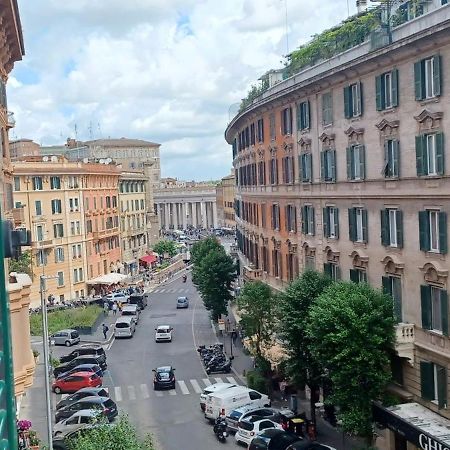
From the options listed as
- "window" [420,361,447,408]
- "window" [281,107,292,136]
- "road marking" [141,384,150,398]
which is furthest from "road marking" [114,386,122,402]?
"window" [420,361,447,408]

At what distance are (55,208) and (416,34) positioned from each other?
62033mm

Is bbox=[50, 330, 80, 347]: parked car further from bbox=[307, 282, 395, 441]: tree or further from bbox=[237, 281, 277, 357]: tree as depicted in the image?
bbox=[307, 282, 395, 441]: tree

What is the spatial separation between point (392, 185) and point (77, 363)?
27644mm

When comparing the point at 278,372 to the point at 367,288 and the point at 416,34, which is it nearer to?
the point at 367,288

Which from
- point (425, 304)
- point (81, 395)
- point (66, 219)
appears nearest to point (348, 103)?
point (425, 304)

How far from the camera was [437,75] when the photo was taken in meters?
27.3

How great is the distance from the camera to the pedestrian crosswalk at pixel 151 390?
44.7m

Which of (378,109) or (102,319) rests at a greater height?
(378,109)

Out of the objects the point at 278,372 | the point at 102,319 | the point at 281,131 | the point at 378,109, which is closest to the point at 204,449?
the point at 278,372

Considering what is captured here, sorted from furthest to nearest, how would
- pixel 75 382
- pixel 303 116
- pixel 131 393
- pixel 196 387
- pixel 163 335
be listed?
pixel 163 335
pixel 196 387
pixel 131 393
pixel 75 382
pixel 303 116

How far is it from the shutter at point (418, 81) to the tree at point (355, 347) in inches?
318

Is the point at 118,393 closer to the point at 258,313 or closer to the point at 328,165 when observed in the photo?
the point at 258,313

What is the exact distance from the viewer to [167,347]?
5916 centimetres

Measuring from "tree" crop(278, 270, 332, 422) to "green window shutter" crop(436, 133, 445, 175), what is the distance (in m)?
9.15
